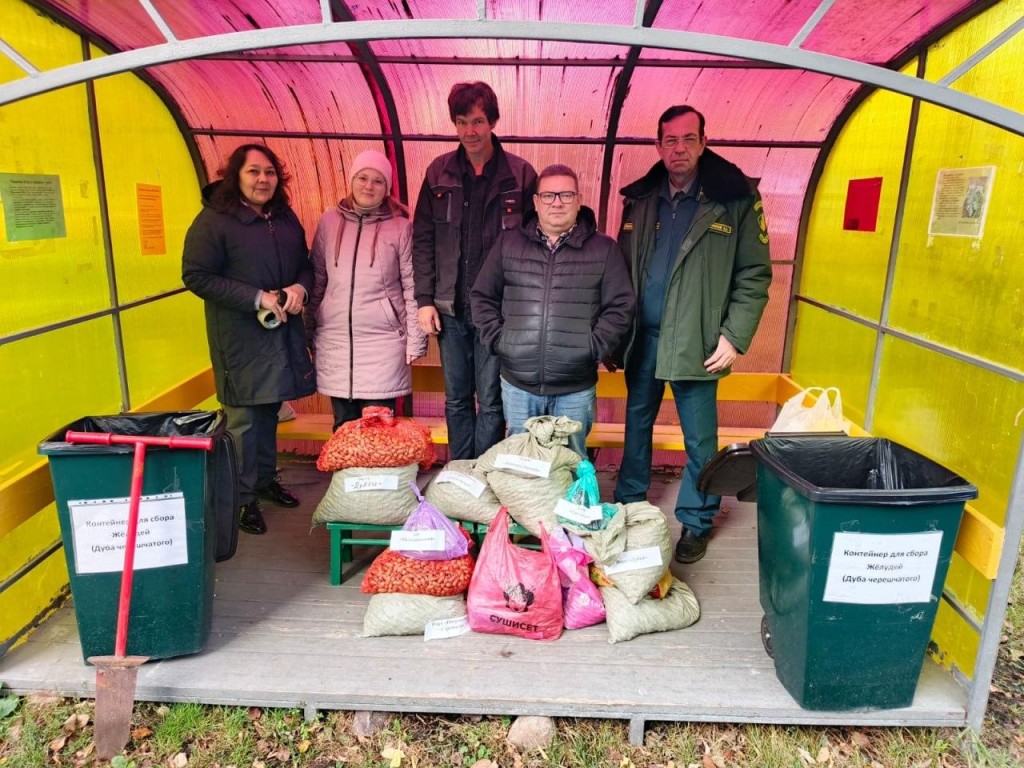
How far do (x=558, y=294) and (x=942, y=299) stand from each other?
5.47 ft

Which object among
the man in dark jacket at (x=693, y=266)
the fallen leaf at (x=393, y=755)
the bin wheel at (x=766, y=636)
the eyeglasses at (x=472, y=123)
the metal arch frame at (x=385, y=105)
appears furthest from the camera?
the metal arch frame at (x=385, y=105)

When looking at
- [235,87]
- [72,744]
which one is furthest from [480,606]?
[235,87]

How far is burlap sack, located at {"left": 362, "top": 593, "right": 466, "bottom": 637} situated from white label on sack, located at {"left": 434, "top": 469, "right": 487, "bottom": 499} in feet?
1.70

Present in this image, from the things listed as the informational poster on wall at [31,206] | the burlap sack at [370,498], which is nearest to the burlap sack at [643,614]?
the burlap sack at [370,498]

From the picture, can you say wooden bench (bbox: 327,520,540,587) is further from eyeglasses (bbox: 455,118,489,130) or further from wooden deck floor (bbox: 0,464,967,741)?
eyeglasses (bbox: 455,118,489,130)

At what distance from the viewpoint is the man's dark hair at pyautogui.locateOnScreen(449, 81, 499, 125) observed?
3568 millimetres

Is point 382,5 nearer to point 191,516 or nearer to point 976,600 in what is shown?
point 191,516

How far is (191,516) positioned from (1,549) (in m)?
0.97

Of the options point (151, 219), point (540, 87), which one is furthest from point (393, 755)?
point (540, 87)

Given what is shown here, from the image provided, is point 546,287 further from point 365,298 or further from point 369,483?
point 369,483

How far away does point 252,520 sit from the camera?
4.11 meters

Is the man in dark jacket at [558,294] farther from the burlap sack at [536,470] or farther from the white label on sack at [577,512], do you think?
the white label on sack at [577,512]

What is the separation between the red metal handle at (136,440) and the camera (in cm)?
267

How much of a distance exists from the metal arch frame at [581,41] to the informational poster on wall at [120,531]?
1514 millimetres
